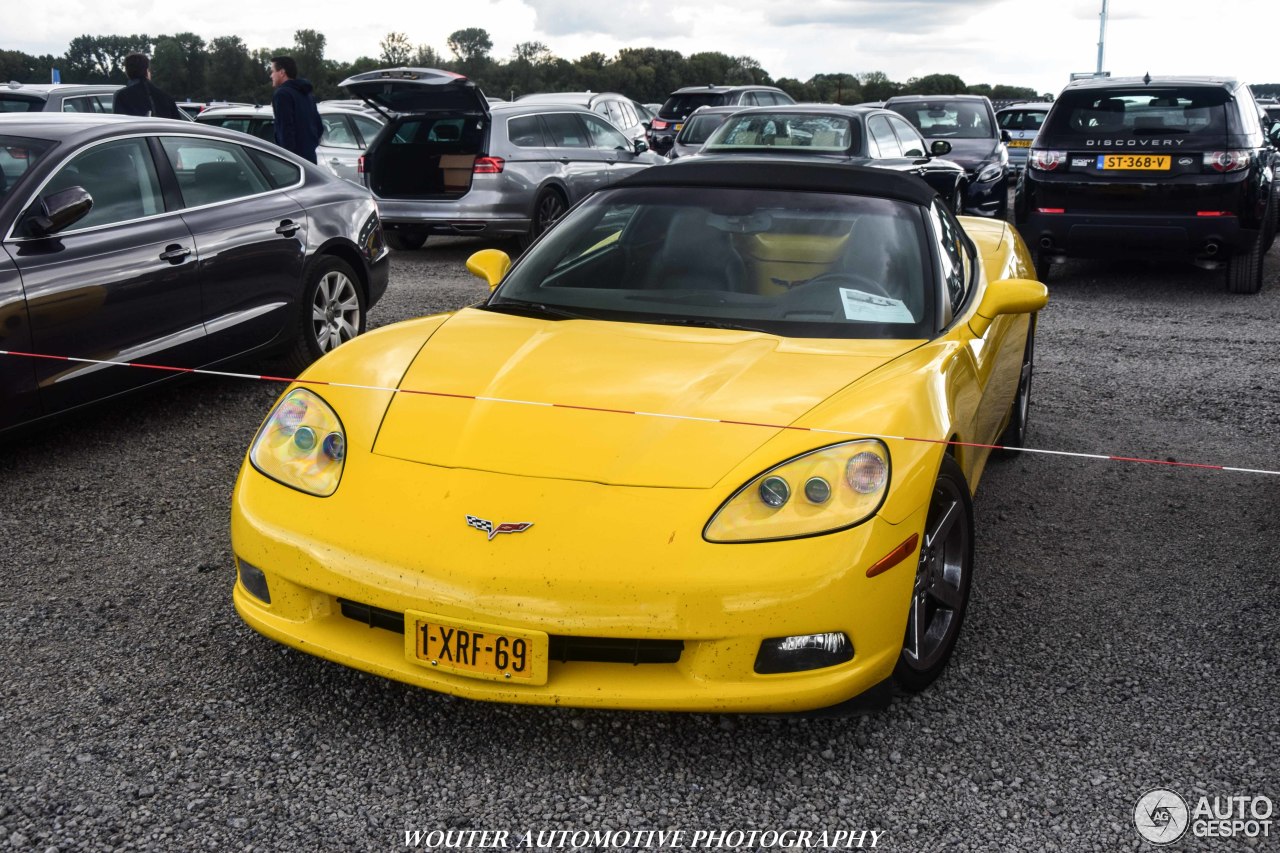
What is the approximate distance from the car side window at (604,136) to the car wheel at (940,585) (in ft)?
32.0

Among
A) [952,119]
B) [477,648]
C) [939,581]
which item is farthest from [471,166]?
[477,648]

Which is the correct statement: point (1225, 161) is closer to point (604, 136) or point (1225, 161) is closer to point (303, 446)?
point (604, 136)

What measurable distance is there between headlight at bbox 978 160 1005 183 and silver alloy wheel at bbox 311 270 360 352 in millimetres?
9539

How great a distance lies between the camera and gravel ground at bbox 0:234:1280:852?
2.67m

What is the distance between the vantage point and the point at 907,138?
11.9 metres

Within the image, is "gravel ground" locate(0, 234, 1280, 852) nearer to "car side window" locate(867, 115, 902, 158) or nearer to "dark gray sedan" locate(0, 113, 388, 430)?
"dark gray sedan" locate(0, 113, 388, 430)

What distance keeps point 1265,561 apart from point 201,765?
134 inches

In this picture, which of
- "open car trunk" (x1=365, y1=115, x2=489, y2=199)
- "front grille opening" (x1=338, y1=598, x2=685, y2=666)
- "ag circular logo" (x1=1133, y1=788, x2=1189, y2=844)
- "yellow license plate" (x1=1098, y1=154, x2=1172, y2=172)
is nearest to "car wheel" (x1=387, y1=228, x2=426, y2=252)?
"open car trunk" (x1=365, y1=115, x2=489, y2=199)

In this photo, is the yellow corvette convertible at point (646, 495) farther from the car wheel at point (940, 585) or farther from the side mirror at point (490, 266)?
the side mirror at point (490, 266)

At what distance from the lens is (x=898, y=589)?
2836mm

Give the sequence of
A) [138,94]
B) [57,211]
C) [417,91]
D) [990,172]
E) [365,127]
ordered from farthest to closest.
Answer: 1. [365,127]
2. [990,172]
3. [138,94]
4. [417,91]
5. [57,211]

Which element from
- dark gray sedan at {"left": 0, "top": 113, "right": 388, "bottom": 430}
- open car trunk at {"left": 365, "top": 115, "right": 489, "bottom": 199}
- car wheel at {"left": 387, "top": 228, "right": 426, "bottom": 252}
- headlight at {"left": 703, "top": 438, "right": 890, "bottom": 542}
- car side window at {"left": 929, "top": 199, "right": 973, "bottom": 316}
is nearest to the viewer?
headlight at {"left": 703, "top": 438, "right": 890, "bottom": 542}

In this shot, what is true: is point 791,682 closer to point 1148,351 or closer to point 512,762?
point 512,762

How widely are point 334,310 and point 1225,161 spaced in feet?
21.3
